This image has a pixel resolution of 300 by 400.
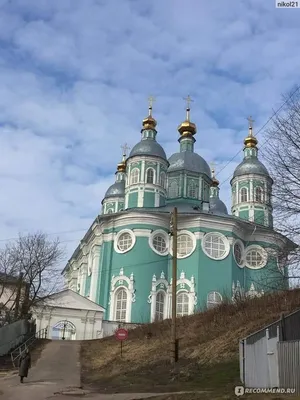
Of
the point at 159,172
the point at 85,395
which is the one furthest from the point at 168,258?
the point at 85,395

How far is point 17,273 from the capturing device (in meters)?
36.6

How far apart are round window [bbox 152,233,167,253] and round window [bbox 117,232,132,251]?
205 centimetres

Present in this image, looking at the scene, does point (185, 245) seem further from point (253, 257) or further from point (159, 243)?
point (253, 257)

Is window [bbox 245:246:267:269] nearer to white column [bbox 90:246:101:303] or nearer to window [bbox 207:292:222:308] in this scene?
window [bbox 207:292:222:308]

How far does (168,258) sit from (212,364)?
26.1 meters

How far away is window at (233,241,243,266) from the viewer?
46.1 metres

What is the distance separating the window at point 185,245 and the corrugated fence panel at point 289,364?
1259 inches

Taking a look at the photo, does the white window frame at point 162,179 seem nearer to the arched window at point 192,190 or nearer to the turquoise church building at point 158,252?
the turquoise church building at point 158,252

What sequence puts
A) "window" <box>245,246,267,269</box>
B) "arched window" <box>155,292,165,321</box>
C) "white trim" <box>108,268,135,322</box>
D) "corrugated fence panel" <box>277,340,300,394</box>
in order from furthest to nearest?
"window" <box>245,246,267,269</box> < "arched window" <box>155,292,165,321</box> < "white trim" <box>108,268,135,322</box> < "corrugated fence panel" <box>277,340,300,394</box>

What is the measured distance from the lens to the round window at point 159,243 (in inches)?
1763

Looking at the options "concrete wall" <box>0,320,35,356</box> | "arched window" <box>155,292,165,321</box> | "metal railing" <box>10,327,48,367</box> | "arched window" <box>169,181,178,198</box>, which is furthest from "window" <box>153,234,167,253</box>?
"concrete wall" <box>0,320,35,356</box>

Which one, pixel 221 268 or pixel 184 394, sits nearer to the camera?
pixel 184 394

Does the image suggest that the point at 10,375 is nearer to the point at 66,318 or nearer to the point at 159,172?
the point at 66,318

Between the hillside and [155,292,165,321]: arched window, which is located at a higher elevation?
[155,292,165,321]: arched window
